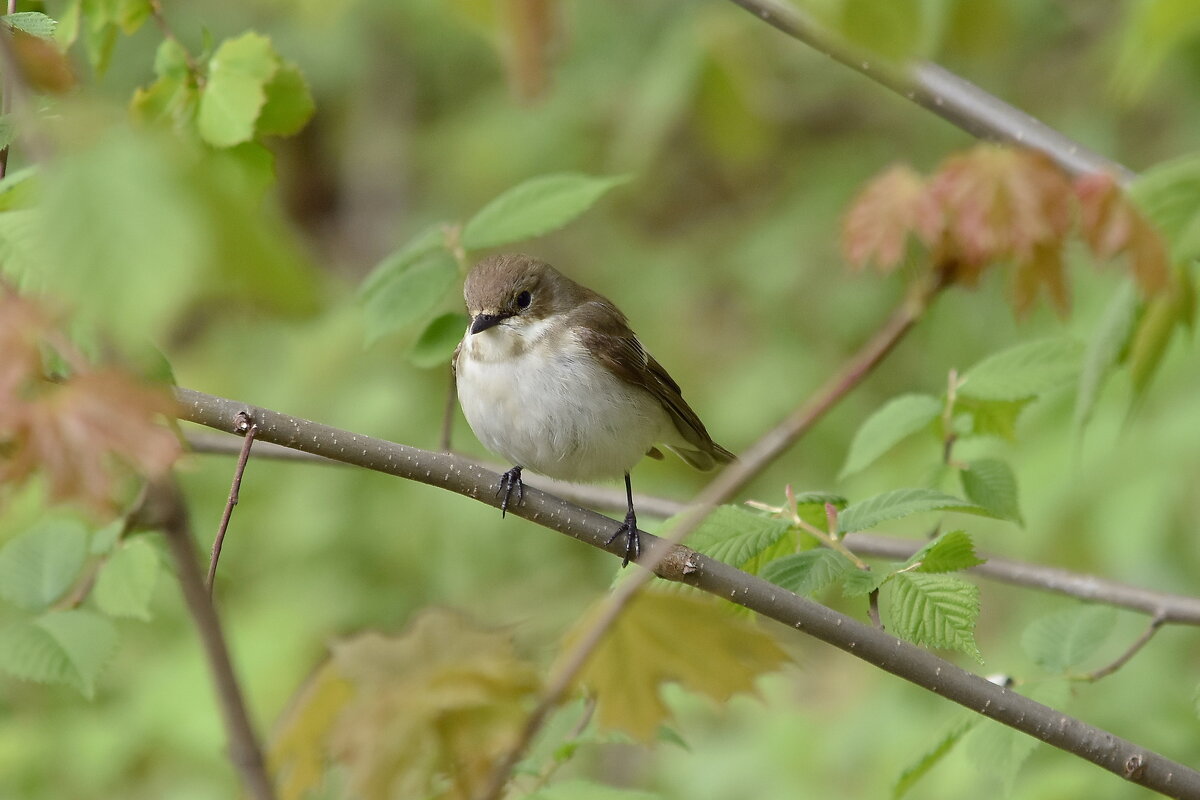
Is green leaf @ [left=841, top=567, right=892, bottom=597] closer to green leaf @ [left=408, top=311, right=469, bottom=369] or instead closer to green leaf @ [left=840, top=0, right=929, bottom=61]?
green leaf @ [left=840, top=0, right=929, bottom=61]

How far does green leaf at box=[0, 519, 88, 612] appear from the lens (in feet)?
7.27

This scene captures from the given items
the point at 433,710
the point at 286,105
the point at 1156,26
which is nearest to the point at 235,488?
the point at 433,710

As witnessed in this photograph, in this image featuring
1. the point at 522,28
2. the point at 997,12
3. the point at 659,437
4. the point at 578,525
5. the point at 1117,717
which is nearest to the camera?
the point at 522,28

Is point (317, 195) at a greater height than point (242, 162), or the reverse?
point (242, 162)

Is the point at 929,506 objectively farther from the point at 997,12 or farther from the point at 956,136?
the point at 956,136

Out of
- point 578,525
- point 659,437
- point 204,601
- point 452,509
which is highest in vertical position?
point 204,601

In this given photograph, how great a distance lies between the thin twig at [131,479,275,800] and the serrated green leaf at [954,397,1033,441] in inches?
69.3

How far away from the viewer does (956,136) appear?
6043mm

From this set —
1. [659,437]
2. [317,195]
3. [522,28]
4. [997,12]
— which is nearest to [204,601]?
[522,28]

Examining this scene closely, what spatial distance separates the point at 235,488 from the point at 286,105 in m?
1.09

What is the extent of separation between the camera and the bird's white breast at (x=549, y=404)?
3004 millimetres

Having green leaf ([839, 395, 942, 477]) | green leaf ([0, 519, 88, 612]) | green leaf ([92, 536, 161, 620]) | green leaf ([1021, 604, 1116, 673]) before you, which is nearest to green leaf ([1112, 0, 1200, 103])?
green leaf ([839, 395, 942, 477])

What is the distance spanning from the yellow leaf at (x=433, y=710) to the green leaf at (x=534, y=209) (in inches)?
44.4

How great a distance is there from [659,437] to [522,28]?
Answer: 200 cm
